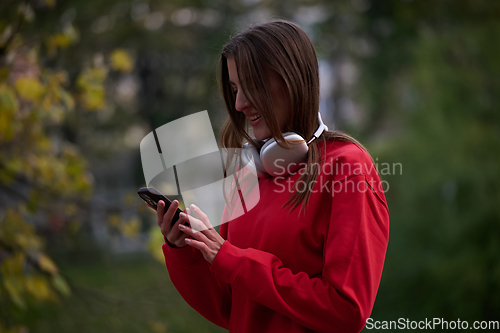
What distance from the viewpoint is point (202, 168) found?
165 cm

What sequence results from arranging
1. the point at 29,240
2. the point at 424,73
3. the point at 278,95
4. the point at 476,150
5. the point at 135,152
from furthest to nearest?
the point at 135,152 < the point at 424,73 < the point at 476,150 < the point at 29,240 < the point at 278,95

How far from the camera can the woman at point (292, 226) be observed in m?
1.15

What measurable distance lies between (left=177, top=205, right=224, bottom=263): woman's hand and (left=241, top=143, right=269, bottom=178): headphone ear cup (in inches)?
10.7

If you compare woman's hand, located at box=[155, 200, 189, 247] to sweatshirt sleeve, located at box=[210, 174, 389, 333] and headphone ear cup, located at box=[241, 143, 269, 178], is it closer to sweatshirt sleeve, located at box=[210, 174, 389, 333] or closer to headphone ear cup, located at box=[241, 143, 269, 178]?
sweatshirt sleeve, located at box=[210, 174, 389, 333]

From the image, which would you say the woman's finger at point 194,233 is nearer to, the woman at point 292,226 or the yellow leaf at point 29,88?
the woman at point 292,226

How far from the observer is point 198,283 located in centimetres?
147

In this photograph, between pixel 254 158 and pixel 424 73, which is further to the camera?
pixel 424 73

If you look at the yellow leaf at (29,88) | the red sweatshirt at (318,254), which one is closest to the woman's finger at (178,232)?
the red sweatshirt at (318,254)

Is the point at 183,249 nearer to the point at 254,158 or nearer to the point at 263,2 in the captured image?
the point at 254,158

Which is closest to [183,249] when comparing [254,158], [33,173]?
[254,158]

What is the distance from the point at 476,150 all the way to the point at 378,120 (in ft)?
13.0

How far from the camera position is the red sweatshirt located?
1.15 meters

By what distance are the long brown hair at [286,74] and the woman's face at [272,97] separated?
0.05 feet

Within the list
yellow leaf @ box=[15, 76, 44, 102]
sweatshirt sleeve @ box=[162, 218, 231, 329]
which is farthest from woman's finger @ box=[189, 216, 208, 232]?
yellow leaf @ box=[15, 76, 44, 102]
